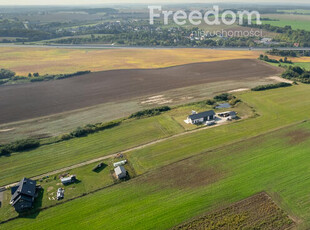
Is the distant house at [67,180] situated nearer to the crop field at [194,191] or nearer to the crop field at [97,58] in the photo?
the crop field at [194,191]

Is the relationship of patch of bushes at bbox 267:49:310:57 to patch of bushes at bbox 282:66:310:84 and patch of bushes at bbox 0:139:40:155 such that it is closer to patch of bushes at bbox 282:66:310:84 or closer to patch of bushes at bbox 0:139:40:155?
patch of bushes at bbox 282:66:310:84

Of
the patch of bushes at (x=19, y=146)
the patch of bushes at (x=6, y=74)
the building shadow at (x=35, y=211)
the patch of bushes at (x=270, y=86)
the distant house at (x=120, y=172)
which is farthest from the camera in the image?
the patch of bushes at (x=6, y=74)

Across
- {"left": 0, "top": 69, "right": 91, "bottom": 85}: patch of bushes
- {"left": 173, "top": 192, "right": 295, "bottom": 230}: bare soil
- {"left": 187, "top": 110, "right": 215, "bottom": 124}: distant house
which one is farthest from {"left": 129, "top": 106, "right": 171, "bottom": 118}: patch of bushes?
{"left": 0, "top": 69, "right": 91, "bottom": 85}: patch of bushes

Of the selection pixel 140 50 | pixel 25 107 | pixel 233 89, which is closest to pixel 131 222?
pixel 25 107

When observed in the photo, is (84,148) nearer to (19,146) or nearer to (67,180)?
(67,180)

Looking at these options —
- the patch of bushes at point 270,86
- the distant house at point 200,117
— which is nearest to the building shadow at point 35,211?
the distant house at point 200,117

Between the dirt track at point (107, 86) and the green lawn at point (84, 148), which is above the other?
the dirt track at point (107, 86)
